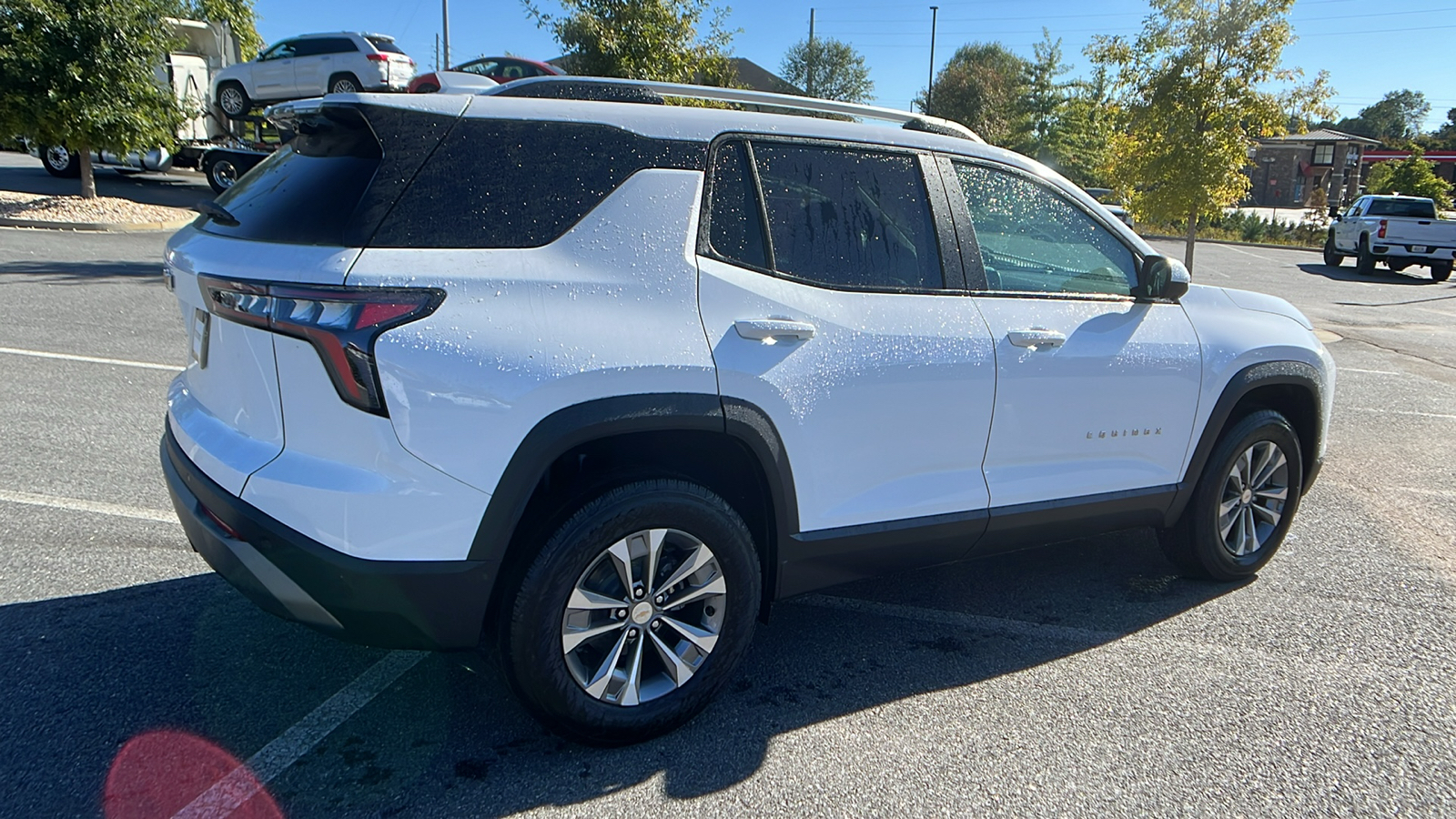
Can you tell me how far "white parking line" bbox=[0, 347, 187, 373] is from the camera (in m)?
6.97

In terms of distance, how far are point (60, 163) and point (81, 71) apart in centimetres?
730

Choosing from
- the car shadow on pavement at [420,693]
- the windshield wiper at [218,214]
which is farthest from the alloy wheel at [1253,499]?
the windshield wiper at [218,214]

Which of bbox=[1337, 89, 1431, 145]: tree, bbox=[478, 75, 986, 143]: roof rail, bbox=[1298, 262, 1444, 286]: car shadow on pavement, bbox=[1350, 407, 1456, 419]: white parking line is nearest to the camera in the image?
bbox=[478, 75, 986, 143]: roof rail

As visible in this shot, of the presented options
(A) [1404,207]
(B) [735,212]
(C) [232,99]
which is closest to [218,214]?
(B) [735,212]

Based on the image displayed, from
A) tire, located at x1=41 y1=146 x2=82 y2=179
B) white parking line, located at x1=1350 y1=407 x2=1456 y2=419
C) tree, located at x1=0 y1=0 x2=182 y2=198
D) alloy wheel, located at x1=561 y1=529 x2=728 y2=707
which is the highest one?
tree, located at x1=0 y1=0 x2=182 y2=198

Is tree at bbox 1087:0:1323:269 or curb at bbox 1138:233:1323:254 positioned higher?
tree at bbox 1087:0:1323:269

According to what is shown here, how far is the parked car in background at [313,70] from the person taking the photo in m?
18.8

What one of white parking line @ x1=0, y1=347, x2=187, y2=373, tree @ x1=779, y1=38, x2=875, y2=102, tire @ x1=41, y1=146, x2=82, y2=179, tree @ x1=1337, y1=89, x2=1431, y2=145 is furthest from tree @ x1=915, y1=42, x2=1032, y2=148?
tree @ x1=1337, y1=89, x2=1431, y2=145

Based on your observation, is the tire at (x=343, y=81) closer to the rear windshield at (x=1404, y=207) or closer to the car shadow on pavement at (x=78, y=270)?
the car shadow on pavement at (x=78, y=270)

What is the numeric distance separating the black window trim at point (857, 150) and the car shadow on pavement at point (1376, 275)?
23636mm

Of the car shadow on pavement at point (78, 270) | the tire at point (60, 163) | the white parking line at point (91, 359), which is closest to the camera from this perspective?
the white parking line at point (91, 359)

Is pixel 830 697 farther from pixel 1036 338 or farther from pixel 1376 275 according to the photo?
pixel 1376 275

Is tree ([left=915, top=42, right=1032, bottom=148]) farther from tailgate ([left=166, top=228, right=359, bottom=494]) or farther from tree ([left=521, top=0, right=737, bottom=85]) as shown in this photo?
tailgate ([left=166, top=228, right=359, bottom=494])

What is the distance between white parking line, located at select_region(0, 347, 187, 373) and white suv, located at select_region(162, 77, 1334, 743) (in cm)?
453
